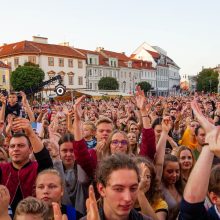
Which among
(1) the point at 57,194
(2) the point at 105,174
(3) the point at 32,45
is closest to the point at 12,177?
(1) the point at 57,194

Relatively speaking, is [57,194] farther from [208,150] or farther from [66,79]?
[66,79]

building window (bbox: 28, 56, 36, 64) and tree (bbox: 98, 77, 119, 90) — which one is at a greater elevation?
building window (bbox: 28, 56, 36, 64)

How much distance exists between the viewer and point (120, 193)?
2414 millimetres

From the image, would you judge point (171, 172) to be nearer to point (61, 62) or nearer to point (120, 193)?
point (120, 193)

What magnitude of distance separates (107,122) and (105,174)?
2716mm

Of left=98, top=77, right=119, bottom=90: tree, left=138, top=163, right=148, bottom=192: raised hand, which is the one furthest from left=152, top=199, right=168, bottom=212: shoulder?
left=98, top=77, right=119, bottom=90: tree

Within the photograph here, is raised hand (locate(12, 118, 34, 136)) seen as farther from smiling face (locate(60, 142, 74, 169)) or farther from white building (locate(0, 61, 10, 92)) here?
white building (locate(0, 61, 10, 92))

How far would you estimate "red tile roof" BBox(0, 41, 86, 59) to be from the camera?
62281mm

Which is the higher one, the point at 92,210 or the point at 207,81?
the point at 207,81

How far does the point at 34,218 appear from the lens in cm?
276

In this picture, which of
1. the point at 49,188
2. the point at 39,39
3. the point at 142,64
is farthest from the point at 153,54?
the point at 49,188

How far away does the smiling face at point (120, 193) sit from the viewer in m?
2.39

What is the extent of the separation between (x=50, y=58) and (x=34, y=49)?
362cm

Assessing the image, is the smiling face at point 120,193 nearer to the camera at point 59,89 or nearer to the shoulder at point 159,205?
the shoulder at point 159,205
